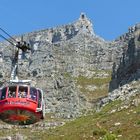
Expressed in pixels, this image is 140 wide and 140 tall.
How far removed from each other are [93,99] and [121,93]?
209ft

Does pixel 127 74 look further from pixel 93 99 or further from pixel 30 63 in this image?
pixel 30 63

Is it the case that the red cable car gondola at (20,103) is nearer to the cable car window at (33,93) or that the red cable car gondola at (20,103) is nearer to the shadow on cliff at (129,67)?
the cable car window at (33,93)

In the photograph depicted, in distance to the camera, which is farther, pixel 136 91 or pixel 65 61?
pixel 65 61

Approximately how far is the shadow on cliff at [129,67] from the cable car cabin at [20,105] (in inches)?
2427

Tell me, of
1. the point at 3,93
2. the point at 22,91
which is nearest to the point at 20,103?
the point at 22,91

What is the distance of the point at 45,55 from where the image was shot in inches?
6890

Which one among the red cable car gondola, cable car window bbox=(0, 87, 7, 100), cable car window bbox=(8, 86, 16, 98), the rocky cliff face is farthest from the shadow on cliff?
cable car window bbox=(8, 86, 16, 98)

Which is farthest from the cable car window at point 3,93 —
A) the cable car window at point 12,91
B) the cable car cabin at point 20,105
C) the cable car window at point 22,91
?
the cable car window at point 22,91

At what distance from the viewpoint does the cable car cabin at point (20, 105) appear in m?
44.9

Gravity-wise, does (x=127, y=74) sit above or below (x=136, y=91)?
above

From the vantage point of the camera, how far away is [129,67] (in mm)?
115125

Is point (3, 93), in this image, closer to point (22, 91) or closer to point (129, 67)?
point (22, 91)

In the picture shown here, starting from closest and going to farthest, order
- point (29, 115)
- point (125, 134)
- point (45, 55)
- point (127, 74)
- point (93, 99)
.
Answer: point (29, 115), point (125, 134), point (127, 74), point (93, 99), point (45, 55)

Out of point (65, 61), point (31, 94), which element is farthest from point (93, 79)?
point (31, 94)
